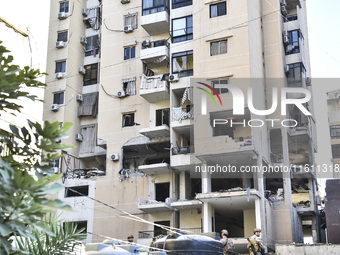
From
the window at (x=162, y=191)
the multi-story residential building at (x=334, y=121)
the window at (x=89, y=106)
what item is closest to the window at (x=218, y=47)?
the window at (x=162, y=191)

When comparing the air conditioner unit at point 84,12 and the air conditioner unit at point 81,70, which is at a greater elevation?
the air conditioner unit at point 84,12

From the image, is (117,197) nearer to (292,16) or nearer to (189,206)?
(189,206)

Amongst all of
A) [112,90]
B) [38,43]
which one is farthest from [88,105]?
[38,43]

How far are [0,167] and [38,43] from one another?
6599 mm

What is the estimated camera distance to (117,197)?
3216 centimetres

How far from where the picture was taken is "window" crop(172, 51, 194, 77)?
31.1 meters

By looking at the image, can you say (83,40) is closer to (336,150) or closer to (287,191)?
(287,191)

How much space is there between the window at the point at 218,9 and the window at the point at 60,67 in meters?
12.0

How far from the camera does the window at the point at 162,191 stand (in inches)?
1250

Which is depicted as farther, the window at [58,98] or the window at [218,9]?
the window at [58,98]

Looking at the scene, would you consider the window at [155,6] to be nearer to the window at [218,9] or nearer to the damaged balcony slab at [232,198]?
the window at [218,9]

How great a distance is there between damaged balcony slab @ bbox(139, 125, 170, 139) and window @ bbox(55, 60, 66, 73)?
28.8 ft

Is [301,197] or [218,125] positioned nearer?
[218,125]

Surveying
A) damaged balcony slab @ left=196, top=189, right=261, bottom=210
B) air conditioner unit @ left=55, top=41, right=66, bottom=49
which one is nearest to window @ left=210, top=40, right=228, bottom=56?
damaged balcony slab @ left=196, top=189, right=261, bottom=210
